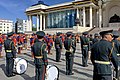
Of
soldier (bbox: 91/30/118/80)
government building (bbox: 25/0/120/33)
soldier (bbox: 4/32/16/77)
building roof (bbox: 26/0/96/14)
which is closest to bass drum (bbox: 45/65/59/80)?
soldier (bbox: 91/30/118/80)

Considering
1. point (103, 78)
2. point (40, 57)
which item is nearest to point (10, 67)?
point (40, 57)

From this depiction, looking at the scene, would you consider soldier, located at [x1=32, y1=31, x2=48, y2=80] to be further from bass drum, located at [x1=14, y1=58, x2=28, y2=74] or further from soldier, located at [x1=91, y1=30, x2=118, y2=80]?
bass drum, located at [x1=14, y1=58, x2=28, y2=74]

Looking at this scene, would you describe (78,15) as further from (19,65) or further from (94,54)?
(94,54)

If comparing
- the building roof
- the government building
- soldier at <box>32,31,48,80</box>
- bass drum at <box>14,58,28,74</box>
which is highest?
the building roof

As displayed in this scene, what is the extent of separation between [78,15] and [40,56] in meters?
40.9

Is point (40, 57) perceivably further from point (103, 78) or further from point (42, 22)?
point (42, 22)

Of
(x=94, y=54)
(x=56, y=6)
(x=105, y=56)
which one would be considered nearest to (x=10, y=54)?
(x=94, y=54)

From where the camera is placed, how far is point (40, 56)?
5.30 m

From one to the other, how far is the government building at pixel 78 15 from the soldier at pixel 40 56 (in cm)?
3225

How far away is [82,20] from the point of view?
45875mm

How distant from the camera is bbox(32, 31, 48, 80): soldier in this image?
5.21 m

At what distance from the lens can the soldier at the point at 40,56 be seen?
5.21 meters

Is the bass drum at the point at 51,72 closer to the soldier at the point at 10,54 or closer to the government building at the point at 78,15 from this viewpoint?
the soldier at the point at 10,54

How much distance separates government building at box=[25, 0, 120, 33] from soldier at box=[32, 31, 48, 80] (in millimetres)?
32254
